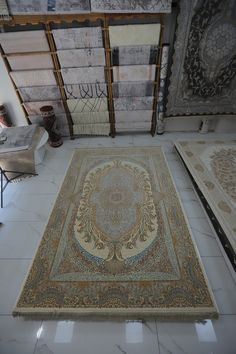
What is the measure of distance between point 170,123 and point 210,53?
3.20 feet

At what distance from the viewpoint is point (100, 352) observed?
3.51ft

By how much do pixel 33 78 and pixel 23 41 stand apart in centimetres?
38

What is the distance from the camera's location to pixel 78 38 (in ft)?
7.02

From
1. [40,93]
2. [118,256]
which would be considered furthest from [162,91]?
[118,256]

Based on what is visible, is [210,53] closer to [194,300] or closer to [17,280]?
[194,300]

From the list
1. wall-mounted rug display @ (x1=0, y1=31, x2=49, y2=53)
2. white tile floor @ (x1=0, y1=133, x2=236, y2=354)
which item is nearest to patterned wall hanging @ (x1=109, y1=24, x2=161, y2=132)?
wall-mounted rug display @ (x1=0, y1=31, x2=49, y2=53)

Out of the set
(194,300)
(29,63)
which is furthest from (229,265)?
(29,63)

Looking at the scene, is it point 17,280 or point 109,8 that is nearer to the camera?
point 17,280

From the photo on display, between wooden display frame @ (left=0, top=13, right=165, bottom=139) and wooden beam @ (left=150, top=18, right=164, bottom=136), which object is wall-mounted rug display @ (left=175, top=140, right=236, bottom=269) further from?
wooden display frame @ (left=0, top=13, right=165, bottom=139)

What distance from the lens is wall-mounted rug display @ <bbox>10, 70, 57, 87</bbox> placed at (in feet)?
7.72

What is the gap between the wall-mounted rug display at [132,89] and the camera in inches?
96.5

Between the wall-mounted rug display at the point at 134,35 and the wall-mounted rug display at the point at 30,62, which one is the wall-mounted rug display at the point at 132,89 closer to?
the wall-mounted rug display at the point at 134,35

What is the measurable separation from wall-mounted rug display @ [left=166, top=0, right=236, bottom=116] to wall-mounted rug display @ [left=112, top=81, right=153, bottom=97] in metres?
0.29

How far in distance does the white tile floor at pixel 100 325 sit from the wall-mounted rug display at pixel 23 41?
69.6 inches
